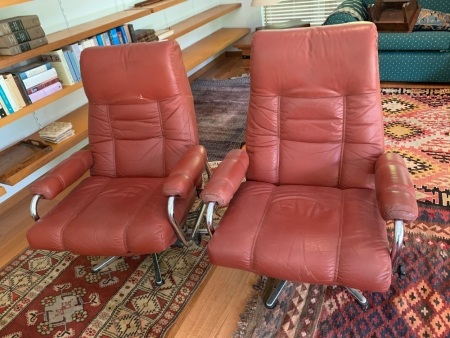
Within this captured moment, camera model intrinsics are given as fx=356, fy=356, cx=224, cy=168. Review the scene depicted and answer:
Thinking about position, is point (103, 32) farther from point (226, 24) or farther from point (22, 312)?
point (226, 24)

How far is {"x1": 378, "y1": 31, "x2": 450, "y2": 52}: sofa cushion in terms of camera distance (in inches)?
124

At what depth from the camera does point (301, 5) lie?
440 cm

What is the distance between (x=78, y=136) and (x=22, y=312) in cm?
119

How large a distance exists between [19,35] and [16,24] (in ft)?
0.20

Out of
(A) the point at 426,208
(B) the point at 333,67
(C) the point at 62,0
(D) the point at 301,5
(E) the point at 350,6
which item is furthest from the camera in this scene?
(D) the point at 301,5

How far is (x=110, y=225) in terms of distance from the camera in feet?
5.21

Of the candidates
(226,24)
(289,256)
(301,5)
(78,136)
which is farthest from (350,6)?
(289,256)

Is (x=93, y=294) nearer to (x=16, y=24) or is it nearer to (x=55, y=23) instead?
(x=16, y=24)

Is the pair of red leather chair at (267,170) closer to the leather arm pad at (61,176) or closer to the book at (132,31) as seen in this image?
the leather arm pad at (61,176)

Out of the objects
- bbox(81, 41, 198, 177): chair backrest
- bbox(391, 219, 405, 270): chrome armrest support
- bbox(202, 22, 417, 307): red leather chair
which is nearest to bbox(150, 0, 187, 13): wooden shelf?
bbox(81, 41, 198, 177): chair backrest

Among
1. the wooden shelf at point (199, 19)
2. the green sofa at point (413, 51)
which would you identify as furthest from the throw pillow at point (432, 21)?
the wooden shelf at point (199, 19)

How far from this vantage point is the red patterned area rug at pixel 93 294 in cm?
167

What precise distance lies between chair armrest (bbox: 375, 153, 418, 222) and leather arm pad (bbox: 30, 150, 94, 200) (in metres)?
1.43

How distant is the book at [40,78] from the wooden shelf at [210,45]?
1.48 meters
